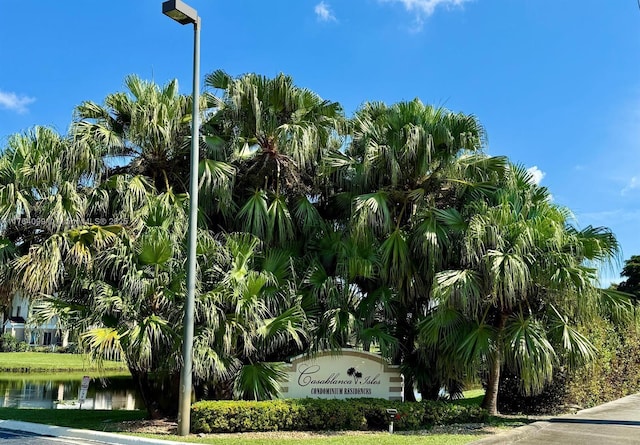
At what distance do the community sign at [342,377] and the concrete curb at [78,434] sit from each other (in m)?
3.18

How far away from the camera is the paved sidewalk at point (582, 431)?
10.2 meters

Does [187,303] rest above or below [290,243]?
below

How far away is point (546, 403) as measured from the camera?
1458 cm

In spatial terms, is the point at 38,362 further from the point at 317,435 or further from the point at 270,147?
the point at 317,435

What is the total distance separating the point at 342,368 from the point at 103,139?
737 centimetres

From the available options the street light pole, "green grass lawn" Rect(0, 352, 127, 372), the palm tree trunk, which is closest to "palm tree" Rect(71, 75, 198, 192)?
the street light pole

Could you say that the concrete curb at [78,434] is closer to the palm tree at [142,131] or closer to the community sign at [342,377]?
the community sign at [342,377]

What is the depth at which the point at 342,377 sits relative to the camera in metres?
12.3

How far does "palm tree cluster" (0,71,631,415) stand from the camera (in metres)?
11.3

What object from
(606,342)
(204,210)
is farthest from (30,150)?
(606,342)

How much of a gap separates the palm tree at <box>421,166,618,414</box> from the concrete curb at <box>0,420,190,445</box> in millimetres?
5779

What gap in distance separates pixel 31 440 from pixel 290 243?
6.60m

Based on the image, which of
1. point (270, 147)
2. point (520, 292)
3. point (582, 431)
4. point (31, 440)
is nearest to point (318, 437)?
point (520, 292)

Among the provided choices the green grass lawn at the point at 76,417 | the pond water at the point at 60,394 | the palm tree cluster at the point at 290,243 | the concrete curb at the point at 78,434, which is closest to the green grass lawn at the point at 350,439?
the concrete curb at the point at 78,434
